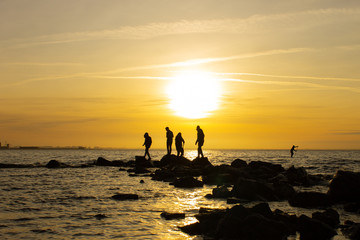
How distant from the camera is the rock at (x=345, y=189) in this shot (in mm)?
16031

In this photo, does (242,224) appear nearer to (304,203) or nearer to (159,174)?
(304,203)

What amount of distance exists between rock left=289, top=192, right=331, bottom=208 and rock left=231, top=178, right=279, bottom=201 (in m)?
1.57

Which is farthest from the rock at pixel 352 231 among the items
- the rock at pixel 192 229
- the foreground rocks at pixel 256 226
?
the rock at pixel 192 229

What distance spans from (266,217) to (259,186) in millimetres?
6356

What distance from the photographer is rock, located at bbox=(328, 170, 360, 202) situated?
16031 mm

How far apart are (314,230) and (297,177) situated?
581 inches

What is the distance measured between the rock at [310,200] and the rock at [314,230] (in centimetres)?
449

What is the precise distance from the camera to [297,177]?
954 inches

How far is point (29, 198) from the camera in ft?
53.8

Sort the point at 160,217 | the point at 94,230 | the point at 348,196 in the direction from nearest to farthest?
the point at 94,230 < the point at 160,217 < the point at 348,196

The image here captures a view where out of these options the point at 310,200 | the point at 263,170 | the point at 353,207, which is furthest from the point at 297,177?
the point at 353,207

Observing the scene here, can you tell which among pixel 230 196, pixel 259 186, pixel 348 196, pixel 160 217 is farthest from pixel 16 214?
pixel 348 196

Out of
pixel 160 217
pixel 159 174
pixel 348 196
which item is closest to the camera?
pixel 160 217

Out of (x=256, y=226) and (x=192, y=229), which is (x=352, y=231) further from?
(x=192, y=229)
